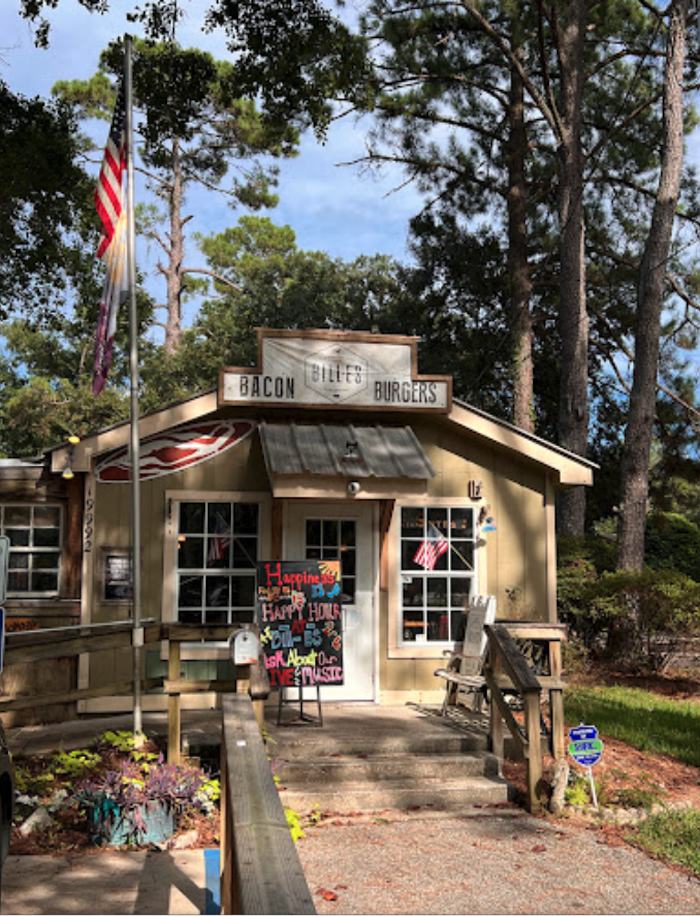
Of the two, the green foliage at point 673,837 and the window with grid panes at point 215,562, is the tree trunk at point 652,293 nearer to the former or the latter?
the window with grid panes at point 215,562

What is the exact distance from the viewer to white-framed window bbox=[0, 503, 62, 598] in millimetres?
9445

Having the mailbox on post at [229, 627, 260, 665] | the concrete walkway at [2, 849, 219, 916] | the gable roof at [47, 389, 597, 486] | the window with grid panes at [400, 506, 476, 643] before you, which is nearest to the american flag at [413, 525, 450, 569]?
the window with grid panes at [400, 506, 476, 643]

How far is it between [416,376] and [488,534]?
1950mm

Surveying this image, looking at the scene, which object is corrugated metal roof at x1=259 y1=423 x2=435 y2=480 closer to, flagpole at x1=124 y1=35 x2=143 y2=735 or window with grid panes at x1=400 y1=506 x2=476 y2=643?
window with grid panes at x1=400 y1=506 x2=476 y2=643

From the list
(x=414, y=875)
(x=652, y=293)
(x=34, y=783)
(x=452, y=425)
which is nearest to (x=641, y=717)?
(x=452, y=425)

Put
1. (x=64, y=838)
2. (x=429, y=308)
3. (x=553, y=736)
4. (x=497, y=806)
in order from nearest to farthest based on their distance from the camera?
(x=64, y=838), (x=497, y=806), (x=553, y=736), (x=429, y=308)

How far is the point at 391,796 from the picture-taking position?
6.73 m

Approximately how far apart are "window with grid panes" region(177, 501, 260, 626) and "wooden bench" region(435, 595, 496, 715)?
89.8 inches

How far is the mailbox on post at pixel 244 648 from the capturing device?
20.9 feet

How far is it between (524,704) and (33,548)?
5.34 meters

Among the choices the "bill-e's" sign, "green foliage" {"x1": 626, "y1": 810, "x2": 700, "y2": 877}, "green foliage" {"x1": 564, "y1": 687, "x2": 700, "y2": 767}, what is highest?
the "bill-e's" sign

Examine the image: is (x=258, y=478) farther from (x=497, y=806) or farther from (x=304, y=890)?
(x=304, y=890)

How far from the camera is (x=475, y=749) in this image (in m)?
7.54

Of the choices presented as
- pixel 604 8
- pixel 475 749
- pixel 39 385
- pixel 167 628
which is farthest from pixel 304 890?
pixel 39 385
